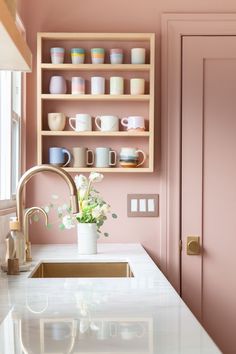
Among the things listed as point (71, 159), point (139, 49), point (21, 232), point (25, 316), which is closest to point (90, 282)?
point (21, 232)

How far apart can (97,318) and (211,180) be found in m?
1.86

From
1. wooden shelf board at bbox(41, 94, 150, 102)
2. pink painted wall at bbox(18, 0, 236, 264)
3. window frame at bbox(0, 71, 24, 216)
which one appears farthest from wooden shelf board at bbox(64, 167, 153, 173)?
wooden shelf board at bbox(41, 94, 150, 102)

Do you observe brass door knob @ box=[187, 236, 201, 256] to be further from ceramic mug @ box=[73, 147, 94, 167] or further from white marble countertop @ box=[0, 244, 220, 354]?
white marble countertop @ box=[0, 244, 220, 354]

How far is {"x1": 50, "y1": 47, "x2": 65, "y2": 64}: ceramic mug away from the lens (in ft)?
9.92

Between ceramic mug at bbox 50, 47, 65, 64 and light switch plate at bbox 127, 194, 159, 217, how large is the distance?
2.49 feet

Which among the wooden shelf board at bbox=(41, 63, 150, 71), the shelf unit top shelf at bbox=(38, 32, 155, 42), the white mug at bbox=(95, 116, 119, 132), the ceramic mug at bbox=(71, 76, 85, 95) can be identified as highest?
the shelf unit top shelf at bbox=(38, 32, 155, 42)

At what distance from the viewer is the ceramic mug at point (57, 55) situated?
3023 mm

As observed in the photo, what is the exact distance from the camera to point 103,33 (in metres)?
3.05

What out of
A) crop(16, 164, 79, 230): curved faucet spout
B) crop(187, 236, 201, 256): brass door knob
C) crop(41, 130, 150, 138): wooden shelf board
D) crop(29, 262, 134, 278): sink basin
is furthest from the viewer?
crop(187, 236, 201, 256): brass door knob

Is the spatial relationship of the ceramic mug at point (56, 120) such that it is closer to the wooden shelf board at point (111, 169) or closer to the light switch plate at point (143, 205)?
the wooden shelf board at point (111, 169)

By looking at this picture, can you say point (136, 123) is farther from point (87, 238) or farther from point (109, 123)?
point (87, 238)

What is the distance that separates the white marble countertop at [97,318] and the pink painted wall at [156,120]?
1042 mm

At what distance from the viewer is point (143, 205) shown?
313 cm

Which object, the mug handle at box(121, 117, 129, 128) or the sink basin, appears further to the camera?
the mug handle at box(121, 117, 129, 128)
